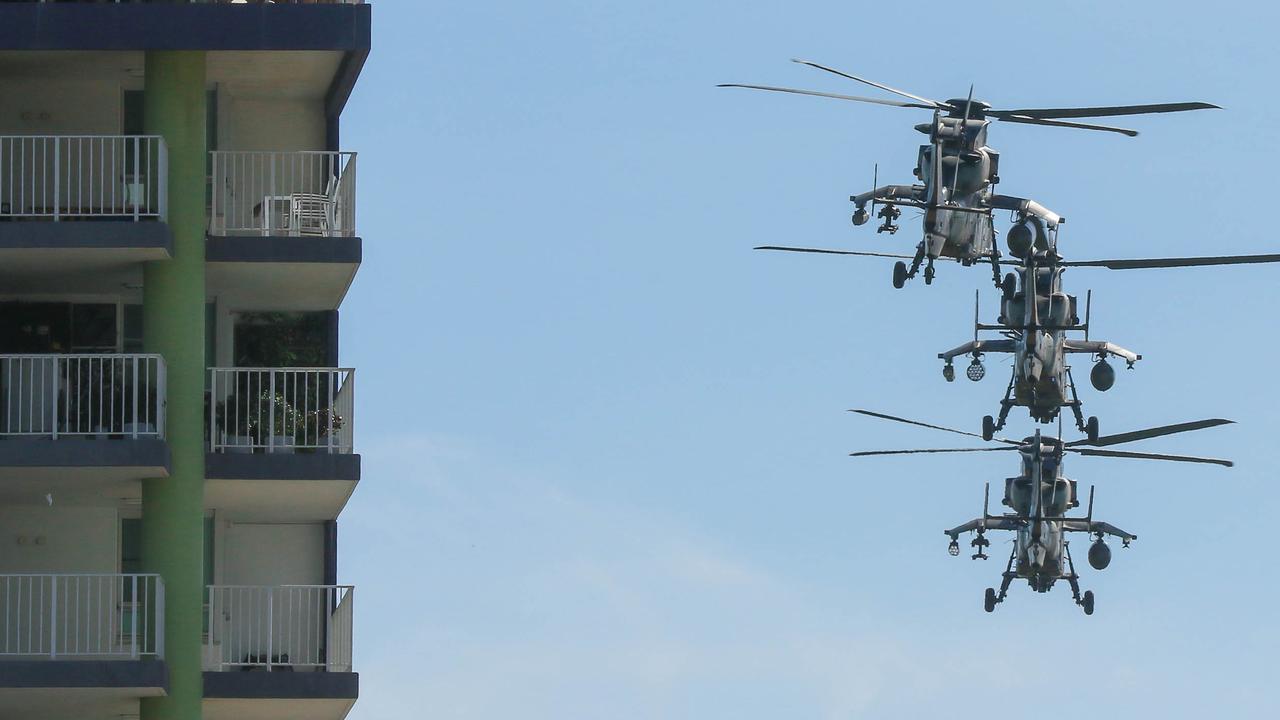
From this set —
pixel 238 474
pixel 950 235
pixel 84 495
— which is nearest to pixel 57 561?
pixel 84 495

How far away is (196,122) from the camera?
22.8 meters

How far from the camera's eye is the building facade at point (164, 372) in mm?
21938

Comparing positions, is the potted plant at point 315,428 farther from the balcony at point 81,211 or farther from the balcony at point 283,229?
the balcony at point 81,211

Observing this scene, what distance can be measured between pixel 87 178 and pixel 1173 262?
84.6 ft

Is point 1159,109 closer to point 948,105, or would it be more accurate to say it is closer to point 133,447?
point 948,105

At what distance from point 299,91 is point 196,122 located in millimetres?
2633

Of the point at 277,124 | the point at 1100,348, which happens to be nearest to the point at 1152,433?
the point at 1100,348

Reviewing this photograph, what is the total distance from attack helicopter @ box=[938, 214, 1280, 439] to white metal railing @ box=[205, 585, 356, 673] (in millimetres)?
24024

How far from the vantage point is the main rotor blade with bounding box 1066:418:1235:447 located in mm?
43906

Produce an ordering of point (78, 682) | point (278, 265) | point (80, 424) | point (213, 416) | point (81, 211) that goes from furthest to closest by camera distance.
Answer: point (81, 211) < point (278, 265) < point (213, 416) < point (80, 424) < point (78, 682)

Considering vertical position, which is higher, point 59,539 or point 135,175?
point 135,175

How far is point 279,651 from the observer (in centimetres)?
2334

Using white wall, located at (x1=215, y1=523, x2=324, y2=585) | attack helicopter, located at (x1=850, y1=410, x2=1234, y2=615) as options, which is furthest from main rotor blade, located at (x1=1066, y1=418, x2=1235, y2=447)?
white wall, located at (x1=215, y1=523, x2=324, y2=585)

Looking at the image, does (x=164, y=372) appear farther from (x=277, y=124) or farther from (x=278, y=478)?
(x=277, y=124)
